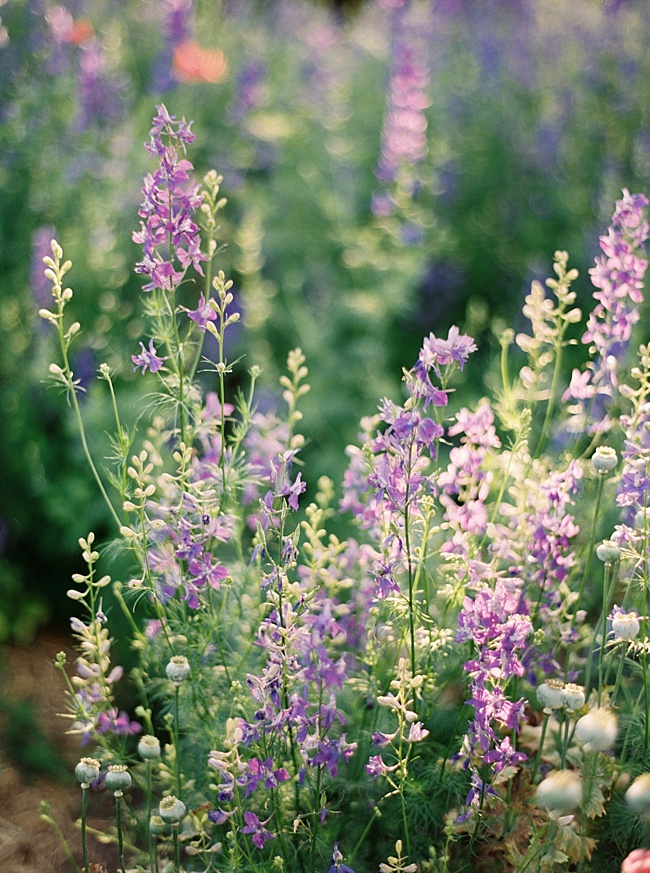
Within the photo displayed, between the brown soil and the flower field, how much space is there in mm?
51

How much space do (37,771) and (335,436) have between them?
1729mm

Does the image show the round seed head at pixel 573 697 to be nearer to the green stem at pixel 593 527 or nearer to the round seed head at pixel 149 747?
the green stem at pixel 593 527

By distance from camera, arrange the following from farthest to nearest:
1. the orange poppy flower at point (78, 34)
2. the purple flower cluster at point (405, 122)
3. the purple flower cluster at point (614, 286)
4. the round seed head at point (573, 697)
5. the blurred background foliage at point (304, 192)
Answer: the orange poppy flower at point (78, 34)
the purple flower cluster at point (405, 122)
the blurred background foliage at point (304, 192)
the purple flower cluster at point (614, 286)
the round seed head at point (573, 697)

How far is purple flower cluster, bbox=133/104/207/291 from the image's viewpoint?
5.21ft

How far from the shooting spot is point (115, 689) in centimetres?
280

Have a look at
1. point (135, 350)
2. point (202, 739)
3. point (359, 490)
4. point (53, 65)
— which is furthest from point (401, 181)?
point (202, 739)

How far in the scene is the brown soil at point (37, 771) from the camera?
86.2 inches

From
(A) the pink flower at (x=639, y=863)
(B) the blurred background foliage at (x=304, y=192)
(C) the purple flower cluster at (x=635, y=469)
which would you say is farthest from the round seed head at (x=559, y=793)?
(B) the blurred background foliage at (x=304, y=192)

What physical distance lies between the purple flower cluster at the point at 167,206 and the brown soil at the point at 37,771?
3.91 feet

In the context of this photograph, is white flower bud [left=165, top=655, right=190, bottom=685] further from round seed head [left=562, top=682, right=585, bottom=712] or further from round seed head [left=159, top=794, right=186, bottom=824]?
round seed head [left=562, top=682, right=585, bottom=712]

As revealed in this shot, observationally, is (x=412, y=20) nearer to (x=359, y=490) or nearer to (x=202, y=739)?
(x=359, y=490)

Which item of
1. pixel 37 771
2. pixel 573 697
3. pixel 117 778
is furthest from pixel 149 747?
pixel 37 771

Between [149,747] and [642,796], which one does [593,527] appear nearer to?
[642,796]

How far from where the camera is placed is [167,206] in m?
1.63
